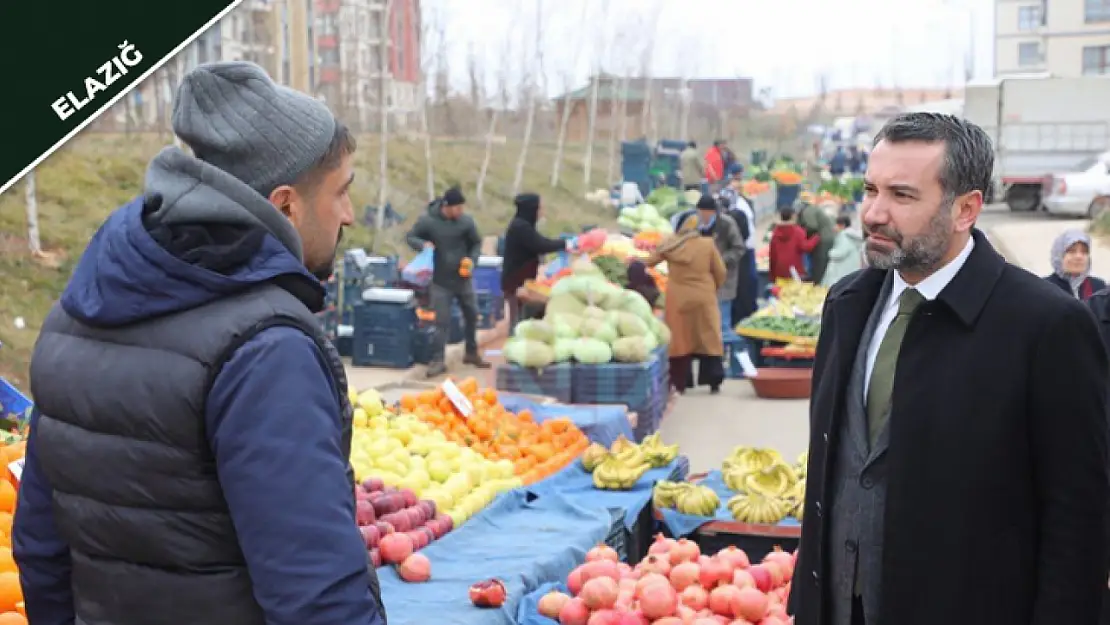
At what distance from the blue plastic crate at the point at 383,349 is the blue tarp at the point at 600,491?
581 centimetres

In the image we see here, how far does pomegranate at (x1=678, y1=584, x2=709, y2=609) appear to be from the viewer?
4.60m

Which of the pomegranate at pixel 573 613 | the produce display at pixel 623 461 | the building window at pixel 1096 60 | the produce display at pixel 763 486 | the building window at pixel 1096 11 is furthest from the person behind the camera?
the building window at pixel 1096 11

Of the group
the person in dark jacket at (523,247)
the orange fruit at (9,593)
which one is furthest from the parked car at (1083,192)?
the orange fruit at (9,593)

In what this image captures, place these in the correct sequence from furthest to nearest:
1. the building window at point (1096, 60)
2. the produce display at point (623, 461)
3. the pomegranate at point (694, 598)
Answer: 1. the building window at point (1096, 60)
2. the produce display at point (623, 461)
3. the pomegranate at point (694, 598)

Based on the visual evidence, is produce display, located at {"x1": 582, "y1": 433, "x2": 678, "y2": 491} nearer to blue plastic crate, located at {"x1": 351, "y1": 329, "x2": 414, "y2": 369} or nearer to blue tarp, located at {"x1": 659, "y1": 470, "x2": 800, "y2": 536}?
blue tarp, located at {"x1": 659, "y1": 470, "x2": 800, "y2": 536}

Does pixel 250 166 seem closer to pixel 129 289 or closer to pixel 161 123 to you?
pixel 129 289

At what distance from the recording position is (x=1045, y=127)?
31.7m

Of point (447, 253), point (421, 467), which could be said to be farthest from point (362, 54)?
point (421, 467)

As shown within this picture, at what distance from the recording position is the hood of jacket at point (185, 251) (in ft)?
6.21

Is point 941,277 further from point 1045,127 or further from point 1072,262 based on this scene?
point 1045,127

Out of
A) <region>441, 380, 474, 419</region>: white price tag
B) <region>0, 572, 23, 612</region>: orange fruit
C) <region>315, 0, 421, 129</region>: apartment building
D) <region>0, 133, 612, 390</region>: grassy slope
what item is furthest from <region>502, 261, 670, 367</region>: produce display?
<region>315, 0, 421, 129</region>: apartment building

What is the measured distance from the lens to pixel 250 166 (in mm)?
2006

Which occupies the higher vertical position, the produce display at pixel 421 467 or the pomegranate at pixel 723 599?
the produce display at pixel 421 467

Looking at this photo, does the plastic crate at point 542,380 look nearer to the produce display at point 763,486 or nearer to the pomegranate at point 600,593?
the produce display at point 763,486
